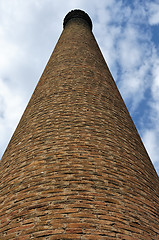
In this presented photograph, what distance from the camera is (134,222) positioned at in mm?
2959

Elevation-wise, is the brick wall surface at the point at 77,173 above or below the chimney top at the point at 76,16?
below

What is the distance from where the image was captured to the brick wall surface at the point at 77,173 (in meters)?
2.78

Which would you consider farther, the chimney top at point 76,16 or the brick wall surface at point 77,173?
the chimney top at point 76,16

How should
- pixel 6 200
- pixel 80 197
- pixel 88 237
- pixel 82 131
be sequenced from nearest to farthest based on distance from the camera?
pixel 88 237
pixel 80 197
pixel 6 200
pixel 82 131

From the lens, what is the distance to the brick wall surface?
Answer: 9.12ft

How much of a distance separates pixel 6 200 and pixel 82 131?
1615 mm

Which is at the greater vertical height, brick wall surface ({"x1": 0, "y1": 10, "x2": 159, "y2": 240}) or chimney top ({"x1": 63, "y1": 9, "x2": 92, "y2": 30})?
chimney top ({"x1": 63, "y1": 9, "x2": 92, "y2": 30})

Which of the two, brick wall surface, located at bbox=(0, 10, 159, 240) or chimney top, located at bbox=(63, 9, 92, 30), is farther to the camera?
chimney top, located at bbox=(63, 9, 92, 30)

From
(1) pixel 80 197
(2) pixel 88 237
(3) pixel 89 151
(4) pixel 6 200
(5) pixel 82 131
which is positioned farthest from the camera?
(5) pixel 82 131

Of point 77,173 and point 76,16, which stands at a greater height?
point 76,16

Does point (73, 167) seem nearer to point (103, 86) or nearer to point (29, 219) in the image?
point (29, 219)

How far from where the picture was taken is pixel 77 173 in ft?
11.1

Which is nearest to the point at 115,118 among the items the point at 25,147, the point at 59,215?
the point at 25,147

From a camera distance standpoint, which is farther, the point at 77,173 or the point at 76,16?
the point at 76,16
